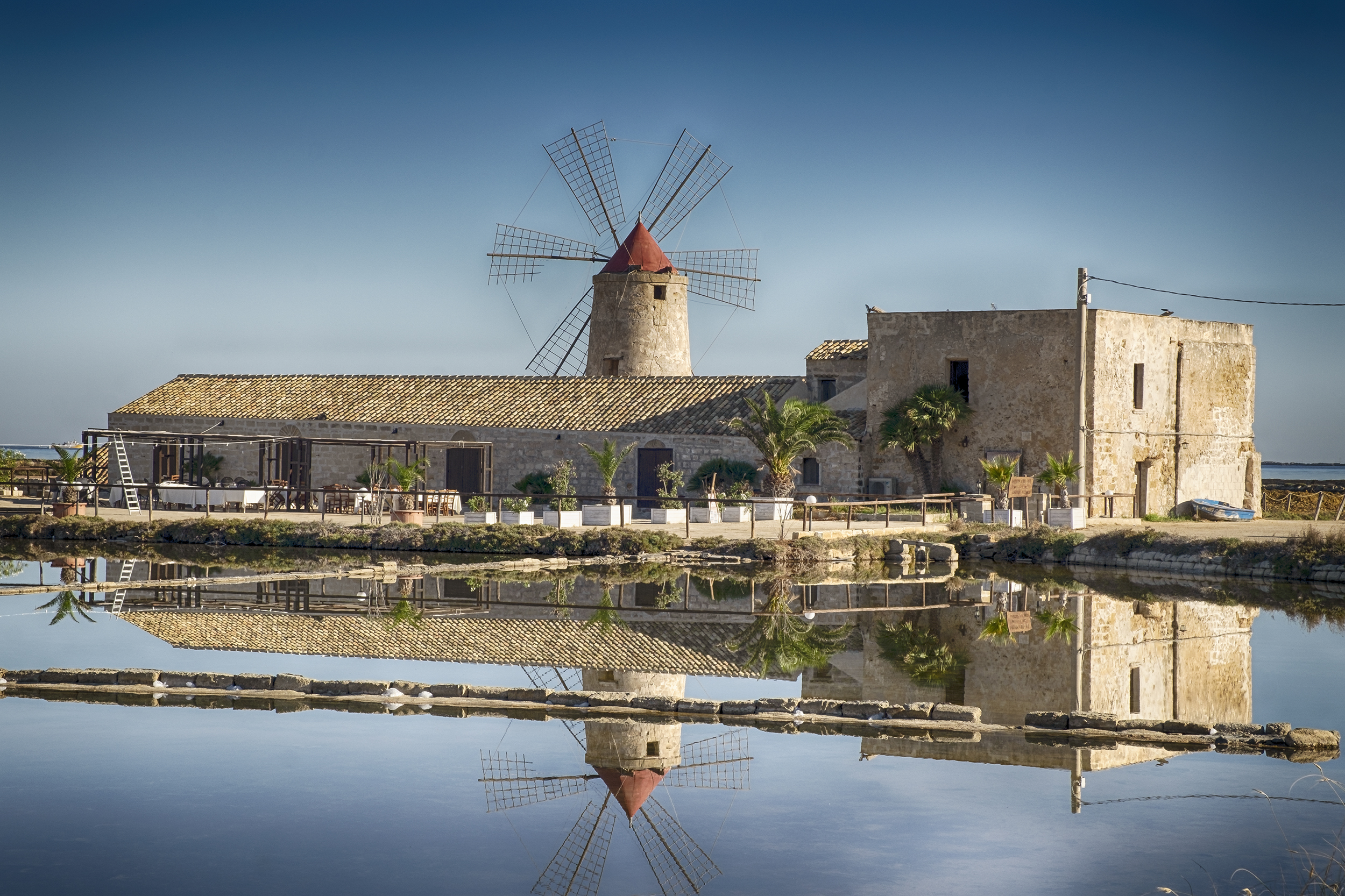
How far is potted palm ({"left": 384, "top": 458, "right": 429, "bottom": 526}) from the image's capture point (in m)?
19.5

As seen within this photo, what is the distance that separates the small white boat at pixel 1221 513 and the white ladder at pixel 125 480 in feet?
53.9

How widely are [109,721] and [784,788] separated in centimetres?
381

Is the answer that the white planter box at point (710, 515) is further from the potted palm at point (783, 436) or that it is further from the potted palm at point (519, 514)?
the potted palm at point (519, 514)

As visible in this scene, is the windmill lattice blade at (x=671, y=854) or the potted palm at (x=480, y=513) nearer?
the windmill lattice blade at (x=671, y=854)

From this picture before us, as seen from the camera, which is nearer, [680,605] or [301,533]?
[680,605]

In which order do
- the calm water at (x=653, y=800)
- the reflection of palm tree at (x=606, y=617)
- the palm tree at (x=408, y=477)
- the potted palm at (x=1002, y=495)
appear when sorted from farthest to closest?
the palm tree at (x=408, y=477)
the potted palm at (x=1002, y=495)
the reflection of palm tree at (x=606, y=617)
the calm water at (x=653, y=800)

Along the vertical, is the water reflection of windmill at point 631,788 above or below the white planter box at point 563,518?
below

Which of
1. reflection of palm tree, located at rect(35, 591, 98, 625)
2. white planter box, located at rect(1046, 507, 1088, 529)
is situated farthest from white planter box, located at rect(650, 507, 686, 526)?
reflection of palm tree, located at rect(35, 591, 98, 625)

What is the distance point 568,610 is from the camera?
12352mm

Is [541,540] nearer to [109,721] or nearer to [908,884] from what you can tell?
[109,721]

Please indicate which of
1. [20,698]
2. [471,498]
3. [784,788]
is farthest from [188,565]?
[784,788]

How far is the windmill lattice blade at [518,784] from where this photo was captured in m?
6.23

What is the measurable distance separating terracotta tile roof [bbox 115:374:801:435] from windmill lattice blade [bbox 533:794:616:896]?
15969 millimetres

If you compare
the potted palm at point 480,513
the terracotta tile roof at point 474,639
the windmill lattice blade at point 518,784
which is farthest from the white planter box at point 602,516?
the windmill lattice blade at point 518,784
